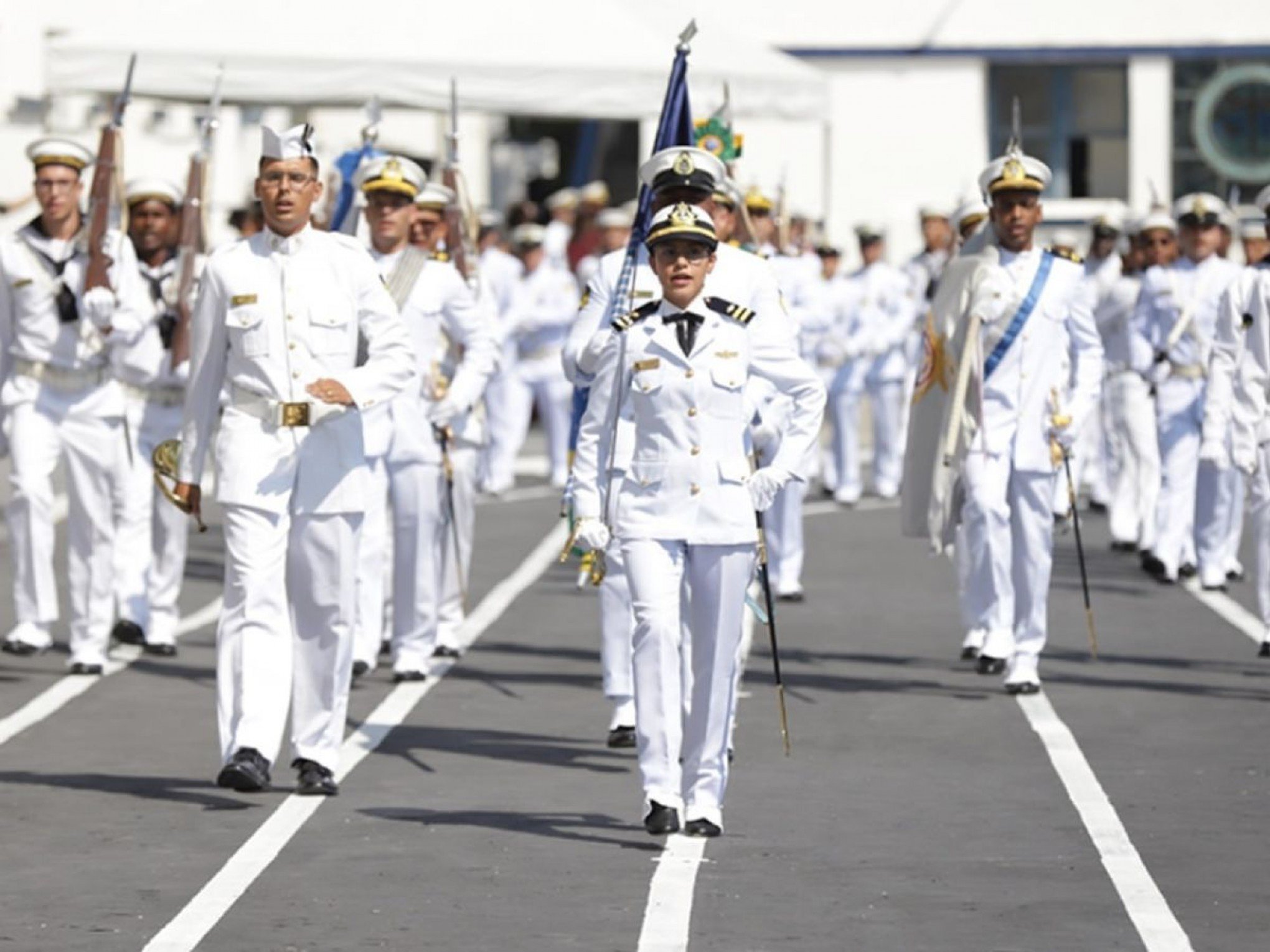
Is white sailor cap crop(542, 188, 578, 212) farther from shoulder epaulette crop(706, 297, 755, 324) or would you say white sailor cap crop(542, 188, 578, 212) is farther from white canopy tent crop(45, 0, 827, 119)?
shoulder epaulette crop(706, 297, 755, 324)

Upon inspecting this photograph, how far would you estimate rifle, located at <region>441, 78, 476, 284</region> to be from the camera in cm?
1652

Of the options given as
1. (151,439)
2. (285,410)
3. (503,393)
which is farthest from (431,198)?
(503,393)

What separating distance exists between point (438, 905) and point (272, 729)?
2.15 meters

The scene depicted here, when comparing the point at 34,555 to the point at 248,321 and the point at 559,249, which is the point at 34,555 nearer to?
the point at 248,321

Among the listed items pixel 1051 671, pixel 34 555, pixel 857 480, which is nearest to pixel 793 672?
pixel 1051 671

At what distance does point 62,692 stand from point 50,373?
1562mm

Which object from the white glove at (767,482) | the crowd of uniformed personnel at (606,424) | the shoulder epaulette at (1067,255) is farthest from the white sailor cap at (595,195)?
the white glove at (767,482)

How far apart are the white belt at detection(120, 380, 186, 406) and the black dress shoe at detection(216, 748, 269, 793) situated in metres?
5.16

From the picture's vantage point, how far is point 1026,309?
1507cm

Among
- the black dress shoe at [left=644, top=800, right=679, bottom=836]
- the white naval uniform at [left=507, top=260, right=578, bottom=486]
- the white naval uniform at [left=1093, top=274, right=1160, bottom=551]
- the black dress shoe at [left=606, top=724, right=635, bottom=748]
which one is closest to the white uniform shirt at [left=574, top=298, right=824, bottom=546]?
the black dress shoe at [left=644, top=800, right=679, bottom=836]

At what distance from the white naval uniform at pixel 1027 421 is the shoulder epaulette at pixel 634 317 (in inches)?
170

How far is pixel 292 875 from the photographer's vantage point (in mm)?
10266

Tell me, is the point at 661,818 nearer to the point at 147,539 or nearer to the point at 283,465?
the point at 283,465

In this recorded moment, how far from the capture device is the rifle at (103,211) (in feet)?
50.7
